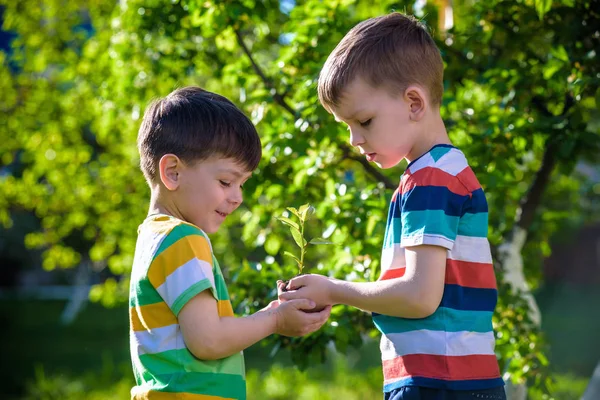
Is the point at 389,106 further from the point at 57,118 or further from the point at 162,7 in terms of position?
the point at 57,118

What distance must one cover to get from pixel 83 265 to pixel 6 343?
3859 mm

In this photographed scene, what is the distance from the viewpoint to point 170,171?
6.13ft

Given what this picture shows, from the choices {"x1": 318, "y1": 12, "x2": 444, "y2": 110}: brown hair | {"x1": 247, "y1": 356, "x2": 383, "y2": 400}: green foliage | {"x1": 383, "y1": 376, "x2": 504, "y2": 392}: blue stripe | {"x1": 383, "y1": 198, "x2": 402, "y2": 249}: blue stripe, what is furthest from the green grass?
{"x1": 318, "y1": 12, "x2": 444, "y2": 110}: brown hair

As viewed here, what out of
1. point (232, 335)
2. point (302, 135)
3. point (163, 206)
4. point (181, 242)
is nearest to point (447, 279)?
point (232, 335)

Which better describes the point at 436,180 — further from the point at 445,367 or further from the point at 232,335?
the point at 232,335

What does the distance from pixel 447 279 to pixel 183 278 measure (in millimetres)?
611

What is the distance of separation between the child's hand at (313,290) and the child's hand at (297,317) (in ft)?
0.05

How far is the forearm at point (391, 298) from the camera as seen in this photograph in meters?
1.68

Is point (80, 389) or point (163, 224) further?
point (80, 389)

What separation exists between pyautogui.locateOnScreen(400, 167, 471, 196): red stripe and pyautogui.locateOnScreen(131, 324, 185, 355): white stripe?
0.64m

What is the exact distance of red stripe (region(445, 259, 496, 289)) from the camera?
5.67 ft

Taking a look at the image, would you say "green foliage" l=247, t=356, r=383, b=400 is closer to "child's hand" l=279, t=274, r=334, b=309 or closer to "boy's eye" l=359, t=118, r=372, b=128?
"child's hand" l=279, t=274, r=334, b=309

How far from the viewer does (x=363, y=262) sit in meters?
3.11

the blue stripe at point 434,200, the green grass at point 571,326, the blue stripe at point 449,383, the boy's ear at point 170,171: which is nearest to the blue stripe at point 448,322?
the blue stripe at point 449,383
